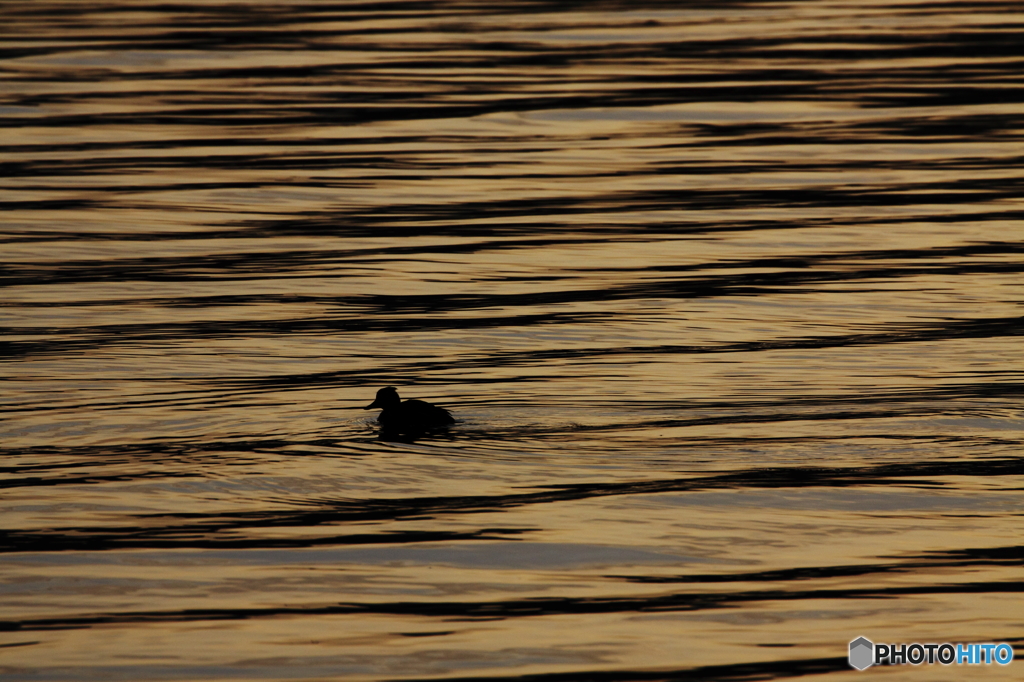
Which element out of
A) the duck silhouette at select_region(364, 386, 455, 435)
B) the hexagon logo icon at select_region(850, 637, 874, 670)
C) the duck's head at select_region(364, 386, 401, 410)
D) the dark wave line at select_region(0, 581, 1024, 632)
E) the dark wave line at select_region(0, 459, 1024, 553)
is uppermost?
the duck's head at select_region(364, 386, 401, 410)

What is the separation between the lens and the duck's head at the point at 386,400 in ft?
40.6

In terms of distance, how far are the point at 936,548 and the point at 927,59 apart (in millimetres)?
22905

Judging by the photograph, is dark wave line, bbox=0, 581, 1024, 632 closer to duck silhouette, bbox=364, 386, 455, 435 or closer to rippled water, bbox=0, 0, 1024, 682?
rippled water, bbox=0, 0, 1024, 682

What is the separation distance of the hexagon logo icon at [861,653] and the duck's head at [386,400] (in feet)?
13.7

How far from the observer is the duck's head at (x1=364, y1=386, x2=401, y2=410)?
40.6 feet

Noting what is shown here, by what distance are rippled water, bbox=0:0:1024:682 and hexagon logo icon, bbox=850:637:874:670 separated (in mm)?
140

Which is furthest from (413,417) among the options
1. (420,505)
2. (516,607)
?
(516,607)

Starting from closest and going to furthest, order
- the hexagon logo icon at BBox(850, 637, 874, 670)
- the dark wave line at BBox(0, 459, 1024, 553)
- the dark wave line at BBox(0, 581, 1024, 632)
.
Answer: the hexagon logo icon at BBox(850, 637, 874, 670), the dark wave line at BBox(0, 581, 1024, 632), the dark wave line at BBox(0, 459, 1024, 553)

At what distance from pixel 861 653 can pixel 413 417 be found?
13.2 ft

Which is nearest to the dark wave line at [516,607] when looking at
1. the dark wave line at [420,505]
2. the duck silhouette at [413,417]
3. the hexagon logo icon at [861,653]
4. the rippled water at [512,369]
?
the rippled water at [512,369]

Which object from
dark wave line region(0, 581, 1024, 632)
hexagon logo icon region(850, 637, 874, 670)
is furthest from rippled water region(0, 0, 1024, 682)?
hexagon logo icon region(850, 637, 874, 670)

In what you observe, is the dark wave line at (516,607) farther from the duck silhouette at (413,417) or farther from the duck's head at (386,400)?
the duck's head at (386,400)

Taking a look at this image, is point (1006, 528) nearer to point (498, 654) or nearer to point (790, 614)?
point (790, 614)

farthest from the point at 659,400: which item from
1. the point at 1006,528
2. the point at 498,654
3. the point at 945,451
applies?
the point at 498,654
